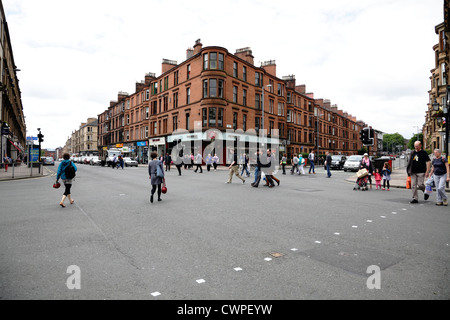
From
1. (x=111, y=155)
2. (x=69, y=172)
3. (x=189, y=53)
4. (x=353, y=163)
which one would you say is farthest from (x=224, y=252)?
(x=111, y=155)

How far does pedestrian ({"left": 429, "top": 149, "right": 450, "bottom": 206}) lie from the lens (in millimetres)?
8516

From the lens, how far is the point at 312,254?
4195mm

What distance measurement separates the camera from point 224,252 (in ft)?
14.0

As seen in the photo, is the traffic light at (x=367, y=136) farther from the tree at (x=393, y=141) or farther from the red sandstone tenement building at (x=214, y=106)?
the tree at (x=393, y=141)

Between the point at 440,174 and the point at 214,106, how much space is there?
26979 mm

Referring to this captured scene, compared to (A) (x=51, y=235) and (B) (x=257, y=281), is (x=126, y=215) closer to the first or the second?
(A) (x=51, y=235)

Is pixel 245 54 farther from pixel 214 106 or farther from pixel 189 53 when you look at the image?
pixel 214 106

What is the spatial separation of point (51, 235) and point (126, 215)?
1.92 m

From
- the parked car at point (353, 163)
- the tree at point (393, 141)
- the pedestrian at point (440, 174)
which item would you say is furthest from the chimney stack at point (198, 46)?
the tree at point (393, 141)

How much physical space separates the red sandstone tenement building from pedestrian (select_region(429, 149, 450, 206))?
2550 centimetres

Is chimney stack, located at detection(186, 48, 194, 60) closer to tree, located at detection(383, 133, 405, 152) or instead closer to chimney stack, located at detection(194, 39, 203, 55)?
chimney stack, located at detection(194, 39, 203, 55)

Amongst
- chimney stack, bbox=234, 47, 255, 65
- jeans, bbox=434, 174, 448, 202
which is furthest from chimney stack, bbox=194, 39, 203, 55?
jeans, bbox=434, 174, 448, 202
